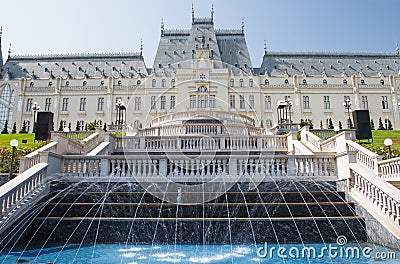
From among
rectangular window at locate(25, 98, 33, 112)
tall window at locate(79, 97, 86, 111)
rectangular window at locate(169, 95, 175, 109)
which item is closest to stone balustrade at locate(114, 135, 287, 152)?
rectangular window at locate(169, 95, 175, 109)

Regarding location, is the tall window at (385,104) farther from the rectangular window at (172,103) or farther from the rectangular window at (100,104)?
the rectangular window at (100,104)

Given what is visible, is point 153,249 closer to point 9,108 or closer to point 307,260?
point 307,260

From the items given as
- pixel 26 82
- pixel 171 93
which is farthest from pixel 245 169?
pixel 26 82

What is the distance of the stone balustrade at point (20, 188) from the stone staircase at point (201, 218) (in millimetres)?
592

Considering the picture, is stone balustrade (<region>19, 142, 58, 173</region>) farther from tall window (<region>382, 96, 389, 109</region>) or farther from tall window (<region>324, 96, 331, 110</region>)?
tall window (<region>382, 96, 389, 109</region>)

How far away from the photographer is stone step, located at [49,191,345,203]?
9.94 meters

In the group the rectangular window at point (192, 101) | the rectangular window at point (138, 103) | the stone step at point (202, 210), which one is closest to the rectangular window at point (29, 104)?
the rectangular window at point (138, 103)

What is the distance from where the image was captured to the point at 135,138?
1795 centimetres

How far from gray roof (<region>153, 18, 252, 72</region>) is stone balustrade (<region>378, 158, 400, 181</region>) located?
52336mm

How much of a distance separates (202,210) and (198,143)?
8.65 m

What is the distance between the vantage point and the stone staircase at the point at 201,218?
27.6ft

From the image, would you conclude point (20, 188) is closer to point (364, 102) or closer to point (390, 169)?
point (390, 169)

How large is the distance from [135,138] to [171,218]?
32.3 ft

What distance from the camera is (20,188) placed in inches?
354
